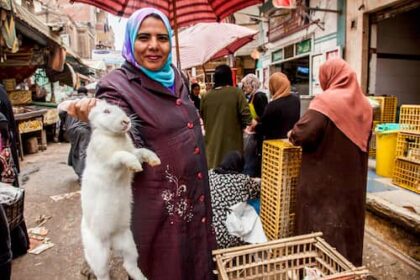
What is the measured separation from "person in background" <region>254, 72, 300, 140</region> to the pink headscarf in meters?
0.98

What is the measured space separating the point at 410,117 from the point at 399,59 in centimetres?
474

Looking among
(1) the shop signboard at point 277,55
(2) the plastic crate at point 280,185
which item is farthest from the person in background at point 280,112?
(1) the shop signboard at point 277,55

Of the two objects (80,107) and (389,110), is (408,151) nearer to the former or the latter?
(389,110)

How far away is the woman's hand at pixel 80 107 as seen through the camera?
1.16m

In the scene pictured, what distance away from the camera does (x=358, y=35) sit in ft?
21.9

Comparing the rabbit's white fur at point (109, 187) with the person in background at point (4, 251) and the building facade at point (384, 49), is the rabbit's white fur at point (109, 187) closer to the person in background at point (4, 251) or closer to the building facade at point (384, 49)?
the person in background at point (4, 251)

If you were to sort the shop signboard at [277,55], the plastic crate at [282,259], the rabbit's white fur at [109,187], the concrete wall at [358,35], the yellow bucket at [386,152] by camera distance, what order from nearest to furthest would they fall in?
the rabbit's white fur at [109,187], the plastic crate at [282,259], the yellow bucket at [386,152], the concrete wall at [358,35], the shop signboard at [277,55]

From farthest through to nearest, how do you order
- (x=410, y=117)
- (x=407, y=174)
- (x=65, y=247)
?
(x=407, y=174) → (x=410, y=117) → (x=65, y=247)

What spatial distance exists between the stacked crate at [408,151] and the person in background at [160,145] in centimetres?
324

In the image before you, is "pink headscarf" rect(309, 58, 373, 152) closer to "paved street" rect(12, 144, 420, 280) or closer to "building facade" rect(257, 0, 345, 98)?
"paved street" rect(12, 144, 420, 280)

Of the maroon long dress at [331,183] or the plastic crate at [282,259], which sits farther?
the maroon long dress at [331,183]

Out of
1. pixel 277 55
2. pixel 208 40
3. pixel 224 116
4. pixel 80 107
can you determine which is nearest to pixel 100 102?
pixel 80 107

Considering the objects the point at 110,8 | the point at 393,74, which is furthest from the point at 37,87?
the point at 393,74

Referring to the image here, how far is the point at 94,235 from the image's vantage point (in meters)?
1.32
